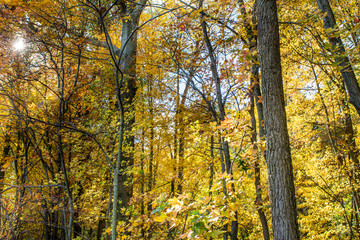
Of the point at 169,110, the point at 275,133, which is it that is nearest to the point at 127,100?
the point at 169,110

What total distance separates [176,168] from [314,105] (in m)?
5.34

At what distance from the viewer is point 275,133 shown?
1751 mm

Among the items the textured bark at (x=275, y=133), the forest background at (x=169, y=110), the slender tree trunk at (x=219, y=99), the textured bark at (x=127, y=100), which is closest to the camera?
the textured bark at (x=275, y=133)

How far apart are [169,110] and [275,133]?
510cm

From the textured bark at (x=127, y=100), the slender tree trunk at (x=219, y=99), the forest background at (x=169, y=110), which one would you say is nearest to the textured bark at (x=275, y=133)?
the forest background at (x=169, y=110)

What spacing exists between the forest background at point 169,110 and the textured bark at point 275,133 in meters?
0.01

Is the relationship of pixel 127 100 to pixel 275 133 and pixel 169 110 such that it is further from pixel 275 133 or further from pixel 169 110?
pixel 275 133

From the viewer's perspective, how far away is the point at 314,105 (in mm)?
7102

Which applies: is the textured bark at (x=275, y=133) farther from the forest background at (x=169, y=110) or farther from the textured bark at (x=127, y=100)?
the textured bark at (x=127, y=100)

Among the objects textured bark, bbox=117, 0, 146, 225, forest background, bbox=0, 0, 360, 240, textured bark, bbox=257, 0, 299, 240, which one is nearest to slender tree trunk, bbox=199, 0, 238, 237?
forest background, bbox=0, 0, 360, 240

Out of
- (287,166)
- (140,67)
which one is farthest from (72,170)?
(287,166)

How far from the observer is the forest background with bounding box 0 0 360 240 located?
2.01m

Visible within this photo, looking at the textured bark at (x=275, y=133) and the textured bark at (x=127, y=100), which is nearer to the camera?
the textured bark at (x=275, y=133)

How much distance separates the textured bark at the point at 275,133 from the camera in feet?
5.33
